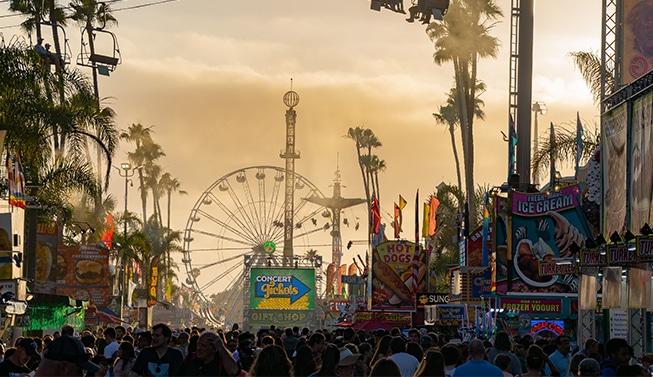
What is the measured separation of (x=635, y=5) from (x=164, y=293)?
106 metres

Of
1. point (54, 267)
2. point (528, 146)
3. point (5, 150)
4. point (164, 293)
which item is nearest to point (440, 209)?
point (528, 146)

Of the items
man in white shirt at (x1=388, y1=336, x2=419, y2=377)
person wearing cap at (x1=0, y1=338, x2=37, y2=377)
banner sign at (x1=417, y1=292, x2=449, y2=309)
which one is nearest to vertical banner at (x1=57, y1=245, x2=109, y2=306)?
banner sign at (x1=417, y1=292, x2=449, y2=309)

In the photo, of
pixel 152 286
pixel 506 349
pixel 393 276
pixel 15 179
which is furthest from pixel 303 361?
pixel 152 286

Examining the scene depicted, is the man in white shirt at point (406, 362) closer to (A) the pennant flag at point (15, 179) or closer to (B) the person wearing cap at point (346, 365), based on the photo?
(B) the person wearing cap at point (346, 365)

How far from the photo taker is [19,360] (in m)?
14.3

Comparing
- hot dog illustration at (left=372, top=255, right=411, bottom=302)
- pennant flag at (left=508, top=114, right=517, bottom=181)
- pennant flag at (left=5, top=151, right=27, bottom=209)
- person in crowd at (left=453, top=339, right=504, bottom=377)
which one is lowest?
person in crowd at (left=453, top=339, right=504, bottom=377)

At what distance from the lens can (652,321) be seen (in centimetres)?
2775

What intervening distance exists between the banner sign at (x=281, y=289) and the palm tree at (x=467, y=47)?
3035 cm

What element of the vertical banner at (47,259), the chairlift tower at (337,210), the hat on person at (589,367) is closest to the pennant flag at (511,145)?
the vertical banner at (47,259)

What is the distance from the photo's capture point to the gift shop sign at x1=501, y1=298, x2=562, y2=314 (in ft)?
128

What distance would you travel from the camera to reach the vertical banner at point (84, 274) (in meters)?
50.8

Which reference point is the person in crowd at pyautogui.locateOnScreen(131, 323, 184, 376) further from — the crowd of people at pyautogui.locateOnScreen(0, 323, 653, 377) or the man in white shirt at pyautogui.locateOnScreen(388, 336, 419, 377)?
the man in white shirt at pyautogui.locateOnScreen(388, 336, 419, 377)

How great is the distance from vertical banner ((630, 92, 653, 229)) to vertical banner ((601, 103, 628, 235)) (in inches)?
30.1

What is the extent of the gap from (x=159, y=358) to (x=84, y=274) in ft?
128
